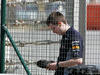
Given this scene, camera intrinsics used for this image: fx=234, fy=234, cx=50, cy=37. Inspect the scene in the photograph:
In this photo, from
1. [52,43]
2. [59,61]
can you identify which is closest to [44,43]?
[52,43]

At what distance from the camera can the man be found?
3.38m

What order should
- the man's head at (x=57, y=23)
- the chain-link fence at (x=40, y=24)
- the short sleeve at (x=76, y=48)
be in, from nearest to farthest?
the short sleeve at (x=76, y=48) < the man's head at (x=57, y=23) < the chain-link fence at (x=40, y=24)

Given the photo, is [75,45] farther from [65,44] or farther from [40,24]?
[40,24]

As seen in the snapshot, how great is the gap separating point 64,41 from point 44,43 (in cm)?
64


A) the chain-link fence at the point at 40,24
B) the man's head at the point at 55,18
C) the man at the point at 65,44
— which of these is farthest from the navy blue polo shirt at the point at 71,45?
the chain-link fence at the point at 40,24

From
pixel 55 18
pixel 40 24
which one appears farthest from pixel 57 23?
pixel 40 24

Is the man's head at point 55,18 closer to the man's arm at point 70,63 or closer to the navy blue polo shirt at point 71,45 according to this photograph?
the navy blue polo shirt at point 71,45

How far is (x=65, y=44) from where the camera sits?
3.51m

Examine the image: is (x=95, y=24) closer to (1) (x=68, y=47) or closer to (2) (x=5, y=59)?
(1) (x=68, y=47)

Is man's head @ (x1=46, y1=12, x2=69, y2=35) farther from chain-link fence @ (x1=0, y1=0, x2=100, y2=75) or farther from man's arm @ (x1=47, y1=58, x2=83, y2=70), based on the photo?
man's arm @ (x1=47, y1=58, x2=83, y2=70)

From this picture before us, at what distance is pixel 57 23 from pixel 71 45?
43cm

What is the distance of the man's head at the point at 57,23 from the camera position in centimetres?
354

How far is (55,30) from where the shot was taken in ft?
11.6

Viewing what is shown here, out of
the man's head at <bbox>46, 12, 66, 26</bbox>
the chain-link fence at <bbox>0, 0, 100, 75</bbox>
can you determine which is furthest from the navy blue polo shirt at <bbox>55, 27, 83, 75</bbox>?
the chain-link fence at <bbox>0, 0, 100, 75</bbox>
